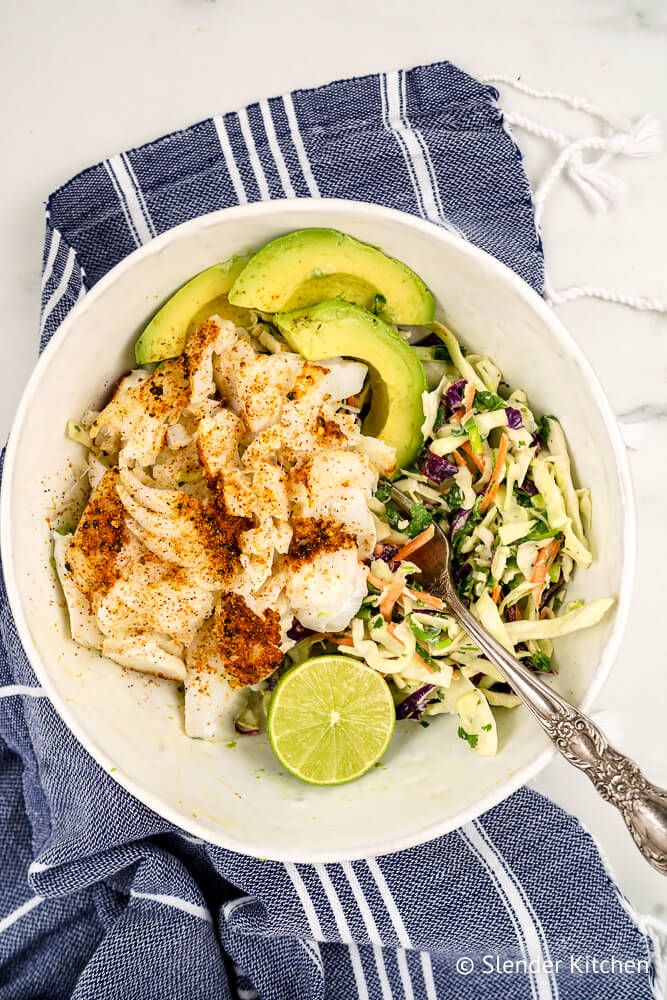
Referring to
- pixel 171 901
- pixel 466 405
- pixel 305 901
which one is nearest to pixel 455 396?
pixel 466 405

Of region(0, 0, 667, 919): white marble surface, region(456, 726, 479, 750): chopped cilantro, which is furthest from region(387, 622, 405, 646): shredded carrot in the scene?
region(0, 0, 667, 919): white marble surface

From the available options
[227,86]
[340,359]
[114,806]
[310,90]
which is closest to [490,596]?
[340,359]

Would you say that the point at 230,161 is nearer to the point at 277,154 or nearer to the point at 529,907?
the point at 277,154

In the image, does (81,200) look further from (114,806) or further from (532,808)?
(532,808)

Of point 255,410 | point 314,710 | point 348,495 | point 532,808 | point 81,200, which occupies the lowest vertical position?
point 532,808

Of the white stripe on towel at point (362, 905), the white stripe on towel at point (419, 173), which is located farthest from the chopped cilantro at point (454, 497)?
the white stripe on towel at point (362, 905)

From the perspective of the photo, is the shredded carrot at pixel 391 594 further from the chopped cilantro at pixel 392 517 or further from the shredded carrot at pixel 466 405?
the shredded carrot at pixel 466 405

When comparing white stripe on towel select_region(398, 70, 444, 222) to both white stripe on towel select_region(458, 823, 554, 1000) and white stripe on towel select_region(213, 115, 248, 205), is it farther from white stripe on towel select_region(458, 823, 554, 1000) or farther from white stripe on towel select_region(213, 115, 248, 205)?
white stripe on towel select_region(458, 823, 554, 1000)
